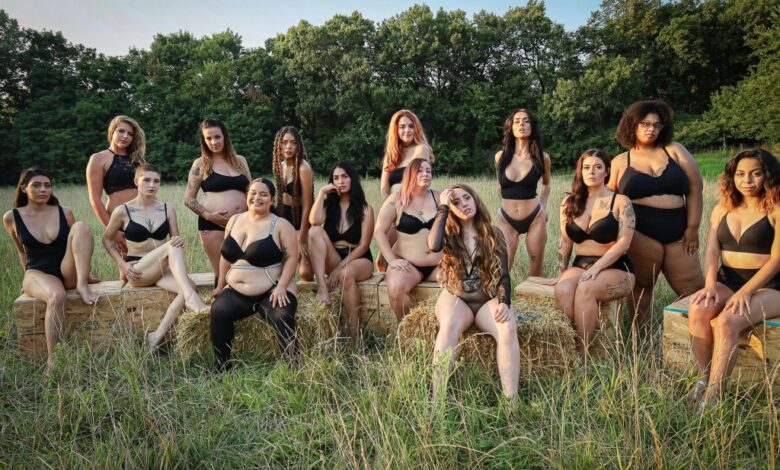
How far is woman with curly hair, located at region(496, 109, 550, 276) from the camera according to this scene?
4.90 m

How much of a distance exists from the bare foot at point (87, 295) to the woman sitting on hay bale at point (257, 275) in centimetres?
102

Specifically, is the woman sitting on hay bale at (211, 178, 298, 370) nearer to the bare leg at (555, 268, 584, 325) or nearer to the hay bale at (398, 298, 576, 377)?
the hay bale at (398, 298, 576, 377)

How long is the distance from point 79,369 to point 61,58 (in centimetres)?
3207

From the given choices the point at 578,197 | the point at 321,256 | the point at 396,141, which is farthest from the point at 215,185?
the point at 578,197

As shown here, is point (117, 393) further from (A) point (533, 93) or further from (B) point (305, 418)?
(A) point (533, 93)

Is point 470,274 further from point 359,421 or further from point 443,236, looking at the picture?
point 359,421

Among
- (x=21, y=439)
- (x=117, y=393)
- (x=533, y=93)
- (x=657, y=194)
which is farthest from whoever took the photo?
(x=533, y=93)

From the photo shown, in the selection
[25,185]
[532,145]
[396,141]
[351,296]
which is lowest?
[351,296]

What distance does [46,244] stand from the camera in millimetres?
4527

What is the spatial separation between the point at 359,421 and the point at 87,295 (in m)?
2.81

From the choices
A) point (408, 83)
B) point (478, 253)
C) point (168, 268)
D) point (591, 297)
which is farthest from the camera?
point (408, 83)

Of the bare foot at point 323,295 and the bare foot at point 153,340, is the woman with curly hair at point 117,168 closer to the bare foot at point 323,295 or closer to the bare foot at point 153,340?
the bare foot at point 153,340

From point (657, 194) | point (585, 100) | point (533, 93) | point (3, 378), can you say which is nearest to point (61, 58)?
point (533, 93)

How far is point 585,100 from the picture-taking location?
27.9 metres
